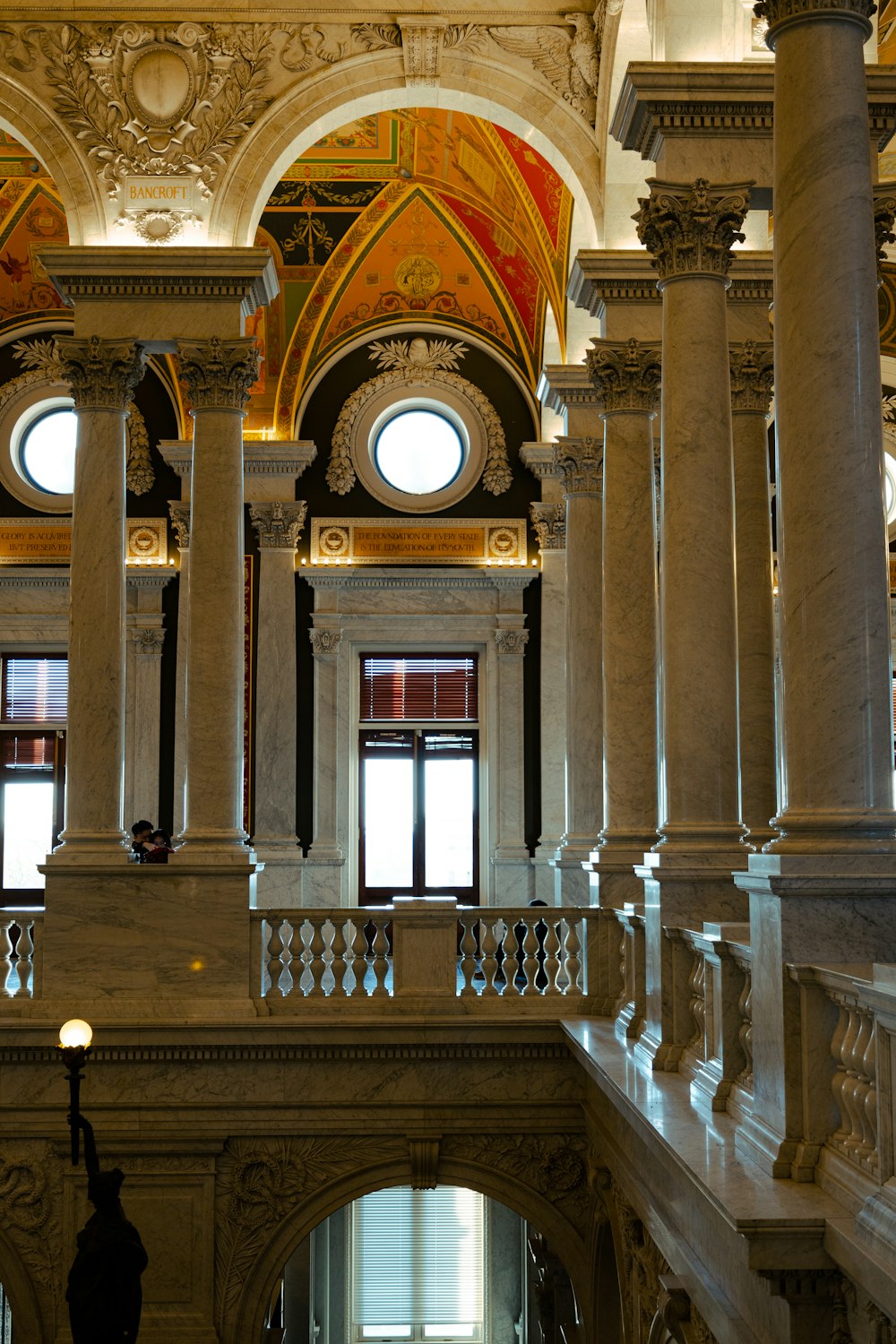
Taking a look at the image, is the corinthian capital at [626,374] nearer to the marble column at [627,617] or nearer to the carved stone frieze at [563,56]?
the marble column at [627,617]

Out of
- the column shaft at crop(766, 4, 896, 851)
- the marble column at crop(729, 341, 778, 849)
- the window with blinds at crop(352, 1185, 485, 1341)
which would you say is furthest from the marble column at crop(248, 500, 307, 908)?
the column shaft at crop(766, 4, 896, 851)

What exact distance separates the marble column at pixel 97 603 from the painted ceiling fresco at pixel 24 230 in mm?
4891

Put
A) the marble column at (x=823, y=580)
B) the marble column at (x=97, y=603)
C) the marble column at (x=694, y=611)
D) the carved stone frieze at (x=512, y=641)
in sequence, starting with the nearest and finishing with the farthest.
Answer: the marble column at (x=823, y=580) < the marble column at (x=694, y=611) < the marble column at (x=97, y=603) < the carved stone frieze at (x=512, y=641)

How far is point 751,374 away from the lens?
441 inches

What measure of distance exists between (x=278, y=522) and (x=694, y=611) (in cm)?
989

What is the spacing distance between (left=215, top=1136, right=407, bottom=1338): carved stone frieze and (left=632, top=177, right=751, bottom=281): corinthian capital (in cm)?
620

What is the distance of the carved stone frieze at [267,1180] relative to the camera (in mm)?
10461

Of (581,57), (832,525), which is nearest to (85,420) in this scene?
(581,57)

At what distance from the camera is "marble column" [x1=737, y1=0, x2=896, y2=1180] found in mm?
5715

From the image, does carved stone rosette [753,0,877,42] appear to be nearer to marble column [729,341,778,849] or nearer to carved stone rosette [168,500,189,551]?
marble column [729,341,778,849]

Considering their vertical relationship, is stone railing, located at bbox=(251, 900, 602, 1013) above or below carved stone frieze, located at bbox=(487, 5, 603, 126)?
below

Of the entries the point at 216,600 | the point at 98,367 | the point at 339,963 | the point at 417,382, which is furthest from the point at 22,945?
the point at 417,382

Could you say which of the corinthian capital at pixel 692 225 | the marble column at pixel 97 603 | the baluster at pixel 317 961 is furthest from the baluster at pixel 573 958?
the corinthian capital at pixel 692 225

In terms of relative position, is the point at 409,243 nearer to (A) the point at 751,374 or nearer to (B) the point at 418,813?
(B) the point at 418,813
